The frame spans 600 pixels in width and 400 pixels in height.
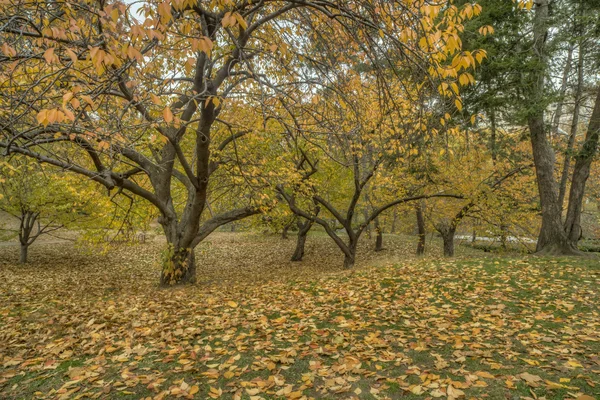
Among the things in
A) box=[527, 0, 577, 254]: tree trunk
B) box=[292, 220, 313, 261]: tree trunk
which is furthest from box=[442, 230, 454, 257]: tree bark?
box=[292, 220, 313, 261]: tree trunk

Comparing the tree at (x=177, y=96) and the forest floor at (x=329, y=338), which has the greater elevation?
the tree at (x=177, y=96)

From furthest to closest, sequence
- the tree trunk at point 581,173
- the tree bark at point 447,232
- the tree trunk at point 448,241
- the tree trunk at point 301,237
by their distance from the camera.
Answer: the tree trunk at point 301,237 < the tree trunk at point 448,241 < the tree bark at point 447,232 < the tree trunk at point 581,173

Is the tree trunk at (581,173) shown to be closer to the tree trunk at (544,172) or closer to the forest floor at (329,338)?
the tree trunk at (544,172)

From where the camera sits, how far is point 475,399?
2.77m

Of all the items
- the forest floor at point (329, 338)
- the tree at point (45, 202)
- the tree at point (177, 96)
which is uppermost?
the tree at point (177, 96)

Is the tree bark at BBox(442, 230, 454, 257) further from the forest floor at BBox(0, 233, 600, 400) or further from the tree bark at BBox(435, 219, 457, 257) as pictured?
the forest floor at BBox(0, 233, 600, 400)

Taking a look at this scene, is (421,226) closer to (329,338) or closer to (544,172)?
(544,172)

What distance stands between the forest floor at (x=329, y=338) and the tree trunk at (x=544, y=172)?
165 centimetres

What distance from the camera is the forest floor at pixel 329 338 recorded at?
10.2ft

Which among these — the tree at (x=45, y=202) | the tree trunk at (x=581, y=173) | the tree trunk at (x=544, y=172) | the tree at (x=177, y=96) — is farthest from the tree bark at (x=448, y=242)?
the tree at (x=45, y=202)

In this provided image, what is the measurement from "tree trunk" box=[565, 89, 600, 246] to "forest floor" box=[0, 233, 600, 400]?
1.88 m

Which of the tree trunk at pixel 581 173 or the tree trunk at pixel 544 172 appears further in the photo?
the tree trunk at pixel 544 172

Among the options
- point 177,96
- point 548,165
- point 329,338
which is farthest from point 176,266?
point 548,165

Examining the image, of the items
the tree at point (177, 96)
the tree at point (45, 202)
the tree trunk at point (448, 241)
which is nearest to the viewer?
the tree at point (177, 96)
